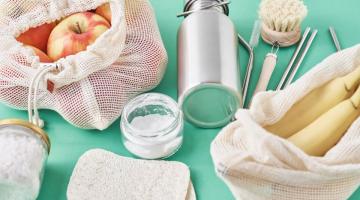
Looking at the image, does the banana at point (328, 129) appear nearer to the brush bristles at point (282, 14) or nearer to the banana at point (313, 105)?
the banana at point (313, 105)

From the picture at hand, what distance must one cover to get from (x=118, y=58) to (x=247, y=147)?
0.68 feet

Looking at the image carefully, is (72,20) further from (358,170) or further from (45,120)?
(358,170)

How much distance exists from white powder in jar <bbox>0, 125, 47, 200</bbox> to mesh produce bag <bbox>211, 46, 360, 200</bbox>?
0.18 metres

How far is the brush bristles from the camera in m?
0.71

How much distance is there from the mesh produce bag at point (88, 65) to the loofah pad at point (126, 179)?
5cm

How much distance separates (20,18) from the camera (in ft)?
2.24

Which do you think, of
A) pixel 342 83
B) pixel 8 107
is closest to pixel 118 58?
pixel 8 107

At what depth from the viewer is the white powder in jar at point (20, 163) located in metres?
0.56

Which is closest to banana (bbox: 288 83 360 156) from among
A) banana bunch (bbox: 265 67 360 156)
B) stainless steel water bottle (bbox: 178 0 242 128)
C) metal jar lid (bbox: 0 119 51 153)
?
banana bunch (bbox: 265 67 360 156)

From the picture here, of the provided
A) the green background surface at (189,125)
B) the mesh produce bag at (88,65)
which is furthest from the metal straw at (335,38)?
the mesh produce bag at (88,65)

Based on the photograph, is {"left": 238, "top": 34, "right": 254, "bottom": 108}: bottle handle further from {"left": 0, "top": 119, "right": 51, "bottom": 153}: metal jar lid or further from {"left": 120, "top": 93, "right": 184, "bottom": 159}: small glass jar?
{"left": 0, "top": 119, "right": 51, "bottom": 153}: metal jar lid

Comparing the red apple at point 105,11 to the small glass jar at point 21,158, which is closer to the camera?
the small glass jar at point 21,158

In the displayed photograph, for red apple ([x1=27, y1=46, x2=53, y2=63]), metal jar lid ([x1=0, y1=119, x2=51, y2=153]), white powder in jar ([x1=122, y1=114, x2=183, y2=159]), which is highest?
red apple ([x1=27, y1=46, x2=53, y2=63])

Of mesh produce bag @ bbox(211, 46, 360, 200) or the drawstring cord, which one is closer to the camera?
mesh produce bag @ bbox(211, 46, 360, 200)
